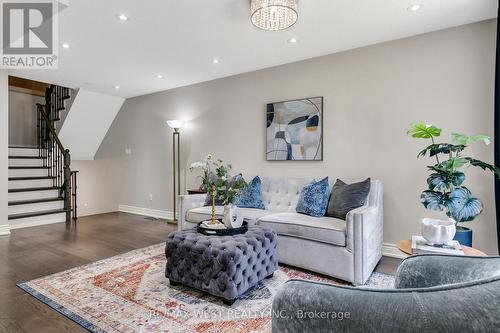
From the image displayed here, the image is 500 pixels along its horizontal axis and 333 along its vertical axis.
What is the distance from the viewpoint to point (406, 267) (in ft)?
4.18

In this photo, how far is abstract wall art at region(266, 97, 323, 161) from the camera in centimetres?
390

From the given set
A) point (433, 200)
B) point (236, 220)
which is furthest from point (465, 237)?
point (236, 220)

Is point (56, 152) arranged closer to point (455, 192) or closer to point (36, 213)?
point (36, 213)

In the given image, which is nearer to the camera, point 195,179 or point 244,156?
point 244,156

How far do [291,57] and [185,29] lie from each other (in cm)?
154

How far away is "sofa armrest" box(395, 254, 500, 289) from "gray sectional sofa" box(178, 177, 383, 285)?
1.28m

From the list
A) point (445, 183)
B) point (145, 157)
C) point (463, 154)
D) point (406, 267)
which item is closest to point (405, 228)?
point (463, 154)

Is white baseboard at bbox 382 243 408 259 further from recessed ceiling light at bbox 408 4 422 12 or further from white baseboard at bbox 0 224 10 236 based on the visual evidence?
white baseboard at bbox 0 224 10 236

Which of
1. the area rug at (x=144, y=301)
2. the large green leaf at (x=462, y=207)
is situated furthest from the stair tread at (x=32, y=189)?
the large green leaf at (x=462, y=207)

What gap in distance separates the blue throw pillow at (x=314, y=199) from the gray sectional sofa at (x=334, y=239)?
0.33 feet

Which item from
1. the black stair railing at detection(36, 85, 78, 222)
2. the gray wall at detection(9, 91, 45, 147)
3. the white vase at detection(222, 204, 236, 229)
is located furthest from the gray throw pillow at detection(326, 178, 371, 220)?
the gray wall at detection(9, 91, 45, 147)

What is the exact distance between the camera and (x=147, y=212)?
5992 millimetres

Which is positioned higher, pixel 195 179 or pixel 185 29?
pixel 185 29

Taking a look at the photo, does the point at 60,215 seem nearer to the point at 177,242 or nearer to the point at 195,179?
the point at 195,179
